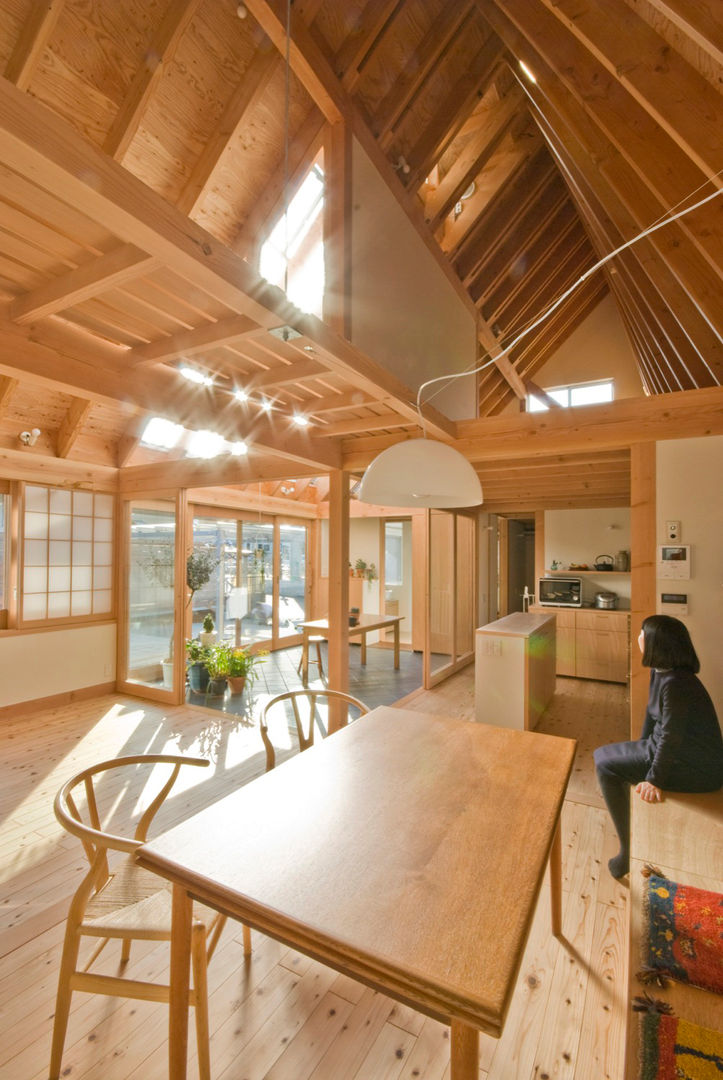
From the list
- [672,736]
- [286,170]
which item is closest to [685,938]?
[672,736]

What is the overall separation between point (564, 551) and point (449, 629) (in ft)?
6.28

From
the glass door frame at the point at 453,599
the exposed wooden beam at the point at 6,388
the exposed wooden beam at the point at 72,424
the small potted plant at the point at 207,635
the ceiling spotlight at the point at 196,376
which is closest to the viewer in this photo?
the ceiling spotlight at the point at 196,376

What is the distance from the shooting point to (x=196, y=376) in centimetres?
269

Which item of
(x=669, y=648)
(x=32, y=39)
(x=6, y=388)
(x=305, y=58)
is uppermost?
(x=305, y=58)

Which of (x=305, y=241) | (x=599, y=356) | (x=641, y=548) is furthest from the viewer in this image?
(x=599, y=356)

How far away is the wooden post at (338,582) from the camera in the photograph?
13.6ft

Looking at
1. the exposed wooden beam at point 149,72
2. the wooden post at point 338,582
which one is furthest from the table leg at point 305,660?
the exposed wooden beam at point 149,72

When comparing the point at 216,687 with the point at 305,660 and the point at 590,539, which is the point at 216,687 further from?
the point at 590,539

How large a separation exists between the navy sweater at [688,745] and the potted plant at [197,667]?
4.43 meters

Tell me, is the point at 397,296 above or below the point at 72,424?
above

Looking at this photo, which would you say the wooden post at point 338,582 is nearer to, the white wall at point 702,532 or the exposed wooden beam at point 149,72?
the white wall at point 702,532

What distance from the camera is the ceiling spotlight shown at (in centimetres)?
263

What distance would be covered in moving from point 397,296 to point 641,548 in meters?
2.24

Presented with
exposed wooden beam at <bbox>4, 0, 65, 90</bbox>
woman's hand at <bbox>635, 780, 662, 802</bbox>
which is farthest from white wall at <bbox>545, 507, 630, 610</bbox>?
exposed wooden beam at <bbox>4, 0, 65, 90</bbox>
